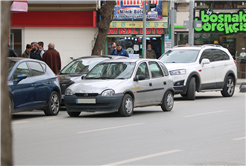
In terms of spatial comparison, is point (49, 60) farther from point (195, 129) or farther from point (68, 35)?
point (68, 35)

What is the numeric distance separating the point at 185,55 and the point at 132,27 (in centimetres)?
1221

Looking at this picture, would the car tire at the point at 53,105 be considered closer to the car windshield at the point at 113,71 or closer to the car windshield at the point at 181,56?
the car windshield at the point at 113,71

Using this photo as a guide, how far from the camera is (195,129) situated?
9.82m

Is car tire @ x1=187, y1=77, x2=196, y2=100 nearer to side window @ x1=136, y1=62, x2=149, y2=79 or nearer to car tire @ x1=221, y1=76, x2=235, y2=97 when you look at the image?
car tire @ x1=221, y1=76, x2=235, y2=97

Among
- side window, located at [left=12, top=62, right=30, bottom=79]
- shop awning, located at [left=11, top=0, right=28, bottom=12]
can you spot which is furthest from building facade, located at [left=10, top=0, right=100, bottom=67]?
side window, located at [left=12, top=62, right=30, bottom=79]

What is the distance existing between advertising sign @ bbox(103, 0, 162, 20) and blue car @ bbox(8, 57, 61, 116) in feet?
57.7

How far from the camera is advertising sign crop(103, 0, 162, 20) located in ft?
98.1

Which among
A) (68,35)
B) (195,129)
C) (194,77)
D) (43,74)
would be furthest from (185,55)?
(68,35)

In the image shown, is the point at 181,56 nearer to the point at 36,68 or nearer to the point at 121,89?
the point at 121,89

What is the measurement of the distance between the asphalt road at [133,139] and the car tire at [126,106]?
155 mm

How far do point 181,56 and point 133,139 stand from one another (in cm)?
1027

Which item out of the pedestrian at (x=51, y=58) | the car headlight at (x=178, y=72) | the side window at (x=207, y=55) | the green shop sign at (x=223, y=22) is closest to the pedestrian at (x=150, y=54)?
the green shop sign at (x=223, y=22)

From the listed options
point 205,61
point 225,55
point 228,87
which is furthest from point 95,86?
point 225,55

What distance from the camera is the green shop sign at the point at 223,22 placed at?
3156cm
